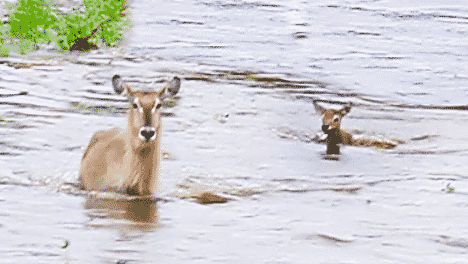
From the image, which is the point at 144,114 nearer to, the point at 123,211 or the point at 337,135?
the point at 123,211

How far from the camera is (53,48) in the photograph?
12430mm

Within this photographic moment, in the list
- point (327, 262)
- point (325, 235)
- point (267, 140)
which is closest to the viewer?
point (327, 262)

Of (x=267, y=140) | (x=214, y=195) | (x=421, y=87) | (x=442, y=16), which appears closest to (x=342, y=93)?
(x=421, y=87)

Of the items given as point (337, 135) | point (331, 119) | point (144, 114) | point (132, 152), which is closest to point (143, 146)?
point (132, 152)

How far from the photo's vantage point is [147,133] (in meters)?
6.62

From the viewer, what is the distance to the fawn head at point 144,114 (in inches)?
260

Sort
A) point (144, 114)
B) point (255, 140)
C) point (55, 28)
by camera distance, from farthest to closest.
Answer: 1. point (55, 28)
2. point (255, 140)
3. point (144, 114)

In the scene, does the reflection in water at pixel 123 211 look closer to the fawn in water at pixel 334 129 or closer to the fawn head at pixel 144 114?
the fawn head at pixel 144 114

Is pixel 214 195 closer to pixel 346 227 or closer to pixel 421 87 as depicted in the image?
pixel 346 227

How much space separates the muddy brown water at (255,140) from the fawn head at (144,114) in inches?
27.3

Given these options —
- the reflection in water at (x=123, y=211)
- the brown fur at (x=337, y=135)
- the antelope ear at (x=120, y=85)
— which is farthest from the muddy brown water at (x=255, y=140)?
the antelope ear at (x=120, y=85)

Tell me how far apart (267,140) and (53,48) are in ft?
15.7

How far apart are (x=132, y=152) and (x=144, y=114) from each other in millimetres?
534

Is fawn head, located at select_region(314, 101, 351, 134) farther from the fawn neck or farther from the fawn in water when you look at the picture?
the fawn neck
